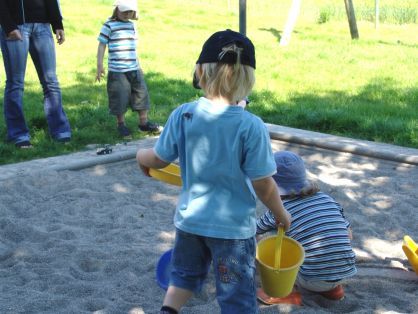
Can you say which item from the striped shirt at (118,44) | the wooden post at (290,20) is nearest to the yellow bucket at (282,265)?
the striped shirt at (118,44)

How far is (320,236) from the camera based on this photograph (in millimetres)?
2984

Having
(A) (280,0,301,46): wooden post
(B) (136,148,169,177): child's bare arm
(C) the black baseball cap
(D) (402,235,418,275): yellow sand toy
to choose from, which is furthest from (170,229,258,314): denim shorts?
(A) (280,0,301,46): wooden post

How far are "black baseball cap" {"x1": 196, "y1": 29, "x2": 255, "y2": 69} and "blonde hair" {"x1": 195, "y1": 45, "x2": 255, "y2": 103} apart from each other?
0.01 metres

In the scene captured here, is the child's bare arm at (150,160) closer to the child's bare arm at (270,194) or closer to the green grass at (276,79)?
the child's bare arm at (270,194)

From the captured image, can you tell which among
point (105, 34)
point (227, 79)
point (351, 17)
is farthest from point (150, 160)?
point (351, 17)

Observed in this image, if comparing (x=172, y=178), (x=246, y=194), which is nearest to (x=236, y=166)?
(x=246, y=194)

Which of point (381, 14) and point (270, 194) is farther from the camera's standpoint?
point (381, 14)

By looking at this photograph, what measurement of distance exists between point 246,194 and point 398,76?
6985mm

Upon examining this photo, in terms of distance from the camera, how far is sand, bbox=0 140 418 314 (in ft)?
10.2

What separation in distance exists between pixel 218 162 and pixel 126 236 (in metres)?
1.73

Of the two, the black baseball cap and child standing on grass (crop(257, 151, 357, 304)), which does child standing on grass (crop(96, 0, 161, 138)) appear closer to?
child standing on grass (crop(257, 151, 357, 304))

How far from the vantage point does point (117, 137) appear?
610cm

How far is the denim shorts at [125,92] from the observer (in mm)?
6098

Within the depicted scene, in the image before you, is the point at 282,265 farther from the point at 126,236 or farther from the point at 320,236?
the point at 126,236
